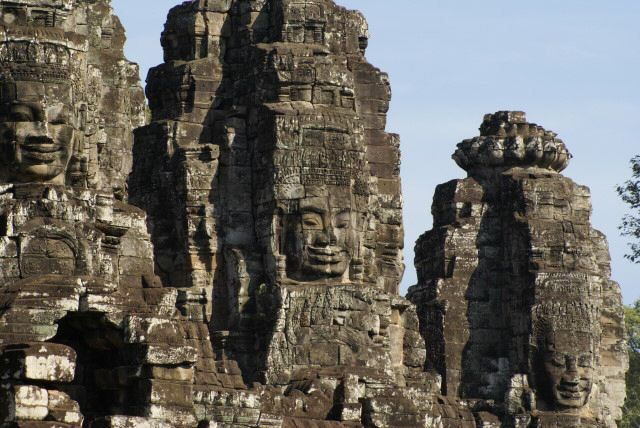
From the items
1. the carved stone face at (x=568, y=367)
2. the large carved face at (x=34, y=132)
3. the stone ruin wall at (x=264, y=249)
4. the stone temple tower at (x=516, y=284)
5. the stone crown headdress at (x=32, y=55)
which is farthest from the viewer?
the stone temple tower at (x=516, y=284)

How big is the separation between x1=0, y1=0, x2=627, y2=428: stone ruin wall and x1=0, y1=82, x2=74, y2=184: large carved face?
0.11 ft

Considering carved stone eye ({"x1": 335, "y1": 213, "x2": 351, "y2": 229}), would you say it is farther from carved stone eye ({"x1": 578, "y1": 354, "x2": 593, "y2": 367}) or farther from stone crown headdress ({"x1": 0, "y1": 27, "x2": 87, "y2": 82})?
stone crown headdress ({"x1": 0, "y1": 27, "x2": 87, "y2": 82})

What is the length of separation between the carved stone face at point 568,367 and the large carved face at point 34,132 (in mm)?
19904

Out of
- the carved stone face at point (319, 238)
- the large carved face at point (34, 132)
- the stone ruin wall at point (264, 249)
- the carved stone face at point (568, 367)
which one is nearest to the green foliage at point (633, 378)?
the stone ruin wall at point (264, 249)

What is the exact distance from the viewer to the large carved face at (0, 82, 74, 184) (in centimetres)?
4203

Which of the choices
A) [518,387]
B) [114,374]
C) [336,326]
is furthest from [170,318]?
[518,387]

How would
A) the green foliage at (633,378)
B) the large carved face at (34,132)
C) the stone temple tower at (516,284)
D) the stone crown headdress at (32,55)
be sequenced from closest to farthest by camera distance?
the large carved face at (34,132) < the stone crown headdress at (32,55) < the stone temple tower at (516,284) < the green foliage at (633,378)

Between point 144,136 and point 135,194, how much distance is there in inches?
47.3

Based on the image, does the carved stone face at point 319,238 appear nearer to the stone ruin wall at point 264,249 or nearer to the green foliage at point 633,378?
the stone ruin wall at point 264,249

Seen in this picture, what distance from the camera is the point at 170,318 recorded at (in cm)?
4234

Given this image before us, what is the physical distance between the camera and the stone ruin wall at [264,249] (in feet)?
137

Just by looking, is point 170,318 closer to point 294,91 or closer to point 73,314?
point 73,314

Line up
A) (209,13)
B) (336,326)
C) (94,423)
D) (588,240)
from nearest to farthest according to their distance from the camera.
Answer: (94,423) → (336,326) → (209,13) → (588,240)

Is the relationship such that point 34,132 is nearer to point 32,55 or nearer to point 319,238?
point 32,55
